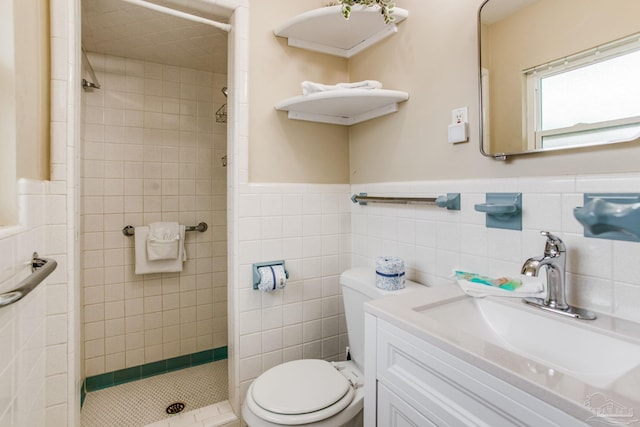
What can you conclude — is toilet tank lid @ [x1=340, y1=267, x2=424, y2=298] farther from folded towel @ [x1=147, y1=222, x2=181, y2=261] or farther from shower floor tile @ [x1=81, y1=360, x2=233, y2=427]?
folded towel @ [x1=147, y1=222, x2=181, y2=261]

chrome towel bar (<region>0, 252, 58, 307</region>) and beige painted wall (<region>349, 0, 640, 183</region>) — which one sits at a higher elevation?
beige painted wall (<region>349, 0, 640, 183</region>)

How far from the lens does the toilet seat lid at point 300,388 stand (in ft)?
3.63

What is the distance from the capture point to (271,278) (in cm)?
147

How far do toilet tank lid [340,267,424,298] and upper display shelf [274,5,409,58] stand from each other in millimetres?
1119

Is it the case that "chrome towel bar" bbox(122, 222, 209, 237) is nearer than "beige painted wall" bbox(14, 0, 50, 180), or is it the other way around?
"beige painted wall" bbox(14, 0, 50, 180)

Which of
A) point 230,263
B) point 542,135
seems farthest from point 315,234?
point 542,135

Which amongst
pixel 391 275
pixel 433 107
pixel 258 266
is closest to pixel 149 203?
pixel 258 266

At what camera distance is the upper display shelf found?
1.39 m

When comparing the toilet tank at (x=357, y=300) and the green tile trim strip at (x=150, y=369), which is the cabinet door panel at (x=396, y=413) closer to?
the toilet tank at (x=357, y=300)

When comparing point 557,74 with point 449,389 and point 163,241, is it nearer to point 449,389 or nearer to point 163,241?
point 449,389

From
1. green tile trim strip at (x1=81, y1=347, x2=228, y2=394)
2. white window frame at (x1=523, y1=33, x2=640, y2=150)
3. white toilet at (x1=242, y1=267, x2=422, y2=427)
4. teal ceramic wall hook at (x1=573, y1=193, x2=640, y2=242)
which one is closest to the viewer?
teal ceramic wall hook at (x1=573, y1=193, x2=640, y2=242)

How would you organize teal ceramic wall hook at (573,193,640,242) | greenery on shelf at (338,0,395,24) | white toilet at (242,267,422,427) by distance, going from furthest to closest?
1. greenery on shelf at (338,0,395,24)
2. white toilet at (242,267,422,427)
3. teal ceramic wall hook at (573,193,640,242)

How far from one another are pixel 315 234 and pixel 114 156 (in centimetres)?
140

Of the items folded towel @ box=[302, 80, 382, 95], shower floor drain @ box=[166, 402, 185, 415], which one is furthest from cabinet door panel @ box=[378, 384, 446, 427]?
shower floor drain @ box=[166, 402, 185, 415]
